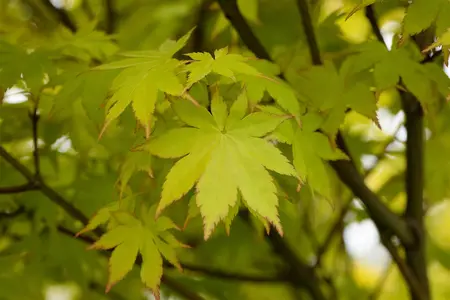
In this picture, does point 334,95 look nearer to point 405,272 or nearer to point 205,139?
point 205,139

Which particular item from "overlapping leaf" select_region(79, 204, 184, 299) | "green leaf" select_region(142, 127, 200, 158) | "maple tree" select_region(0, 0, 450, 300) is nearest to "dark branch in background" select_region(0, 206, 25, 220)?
"maple tree" select_region(0, 0, 450, 300)

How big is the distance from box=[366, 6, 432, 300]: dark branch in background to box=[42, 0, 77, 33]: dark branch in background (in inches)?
22.4

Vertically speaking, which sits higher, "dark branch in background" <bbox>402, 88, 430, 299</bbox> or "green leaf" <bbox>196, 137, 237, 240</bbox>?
"green leaf" <bbox>196, 137, 237, 240</bbox>

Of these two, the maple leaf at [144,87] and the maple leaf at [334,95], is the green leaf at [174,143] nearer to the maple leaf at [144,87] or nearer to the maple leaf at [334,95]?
the maple leaf at [144,87]

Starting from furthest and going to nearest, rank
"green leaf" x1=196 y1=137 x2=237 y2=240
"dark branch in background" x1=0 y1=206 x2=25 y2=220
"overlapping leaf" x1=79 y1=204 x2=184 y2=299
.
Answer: "dark branch in background" x1=0 y1=206 x2=25 y2=220 → "overlapping leaf" x1=79 y1=204 x2=184 y2=299 → "green leaf" x1=196 y1=137 x2=237 y2=240

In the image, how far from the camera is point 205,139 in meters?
0.48

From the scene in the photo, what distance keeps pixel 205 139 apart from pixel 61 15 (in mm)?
575

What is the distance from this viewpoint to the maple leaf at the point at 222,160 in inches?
17.1

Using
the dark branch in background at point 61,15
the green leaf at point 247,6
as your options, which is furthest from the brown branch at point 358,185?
the dark branch in background at point 61,15

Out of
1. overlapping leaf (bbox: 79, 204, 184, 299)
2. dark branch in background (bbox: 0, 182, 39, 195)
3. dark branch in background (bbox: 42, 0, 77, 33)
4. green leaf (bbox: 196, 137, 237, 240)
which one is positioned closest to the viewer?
green leaf (bbox: 196, 137, 237, 240)

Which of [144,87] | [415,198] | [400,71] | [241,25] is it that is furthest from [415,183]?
[144,87]

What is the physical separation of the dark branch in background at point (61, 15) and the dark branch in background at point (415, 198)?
0.57 m

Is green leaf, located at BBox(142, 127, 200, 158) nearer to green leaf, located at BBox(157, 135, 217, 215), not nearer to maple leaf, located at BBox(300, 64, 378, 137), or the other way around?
green leaf, located at BBox(157, 135, 217, 215)

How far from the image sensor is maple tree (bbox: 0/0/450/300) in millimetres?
475
